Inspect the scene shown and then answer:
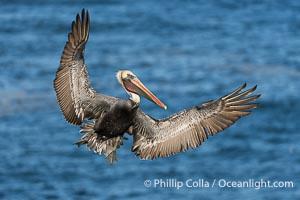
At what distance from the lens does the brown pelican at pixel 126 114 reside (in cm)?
1316

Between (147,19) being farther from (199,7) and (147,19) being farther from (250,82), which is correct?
(250,82)

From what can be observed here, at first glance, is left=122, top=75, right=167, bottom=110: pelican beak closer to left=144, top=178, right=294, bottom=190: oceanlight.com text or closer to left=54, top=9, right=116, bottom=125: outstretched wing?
left=54, top=9, right=116, bottom=125: outstretched wing

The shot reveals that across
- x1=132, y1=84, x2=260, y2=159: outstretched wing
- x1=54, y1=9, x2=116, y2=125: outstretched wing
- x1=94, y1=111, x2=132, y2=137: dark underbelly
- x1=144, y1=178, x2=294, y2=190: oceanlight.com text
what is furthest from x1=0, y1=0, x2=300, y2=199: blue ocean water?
x1=94, y1=111, x2=132, y2=137: dark underbelly

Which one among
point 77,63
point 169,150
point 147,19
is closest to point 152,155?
point 169,150

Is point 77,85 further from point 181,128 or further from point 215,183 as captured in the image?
point 215,183

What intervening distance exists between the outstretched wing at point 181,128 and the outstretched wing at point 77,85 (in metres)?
0.57

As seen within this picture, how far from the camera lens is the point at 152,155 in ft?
44.4

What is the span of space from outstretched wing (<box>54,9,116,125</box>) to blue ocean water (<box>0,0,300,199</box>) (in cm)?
1173

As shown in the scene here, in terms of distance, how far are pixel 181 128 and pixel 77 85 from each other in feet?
4.71

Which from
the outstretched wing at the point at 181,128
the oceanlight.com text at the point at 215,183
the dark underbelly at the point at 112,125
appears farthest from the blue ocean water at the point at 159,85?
the dark underbelly at the point at 112,125

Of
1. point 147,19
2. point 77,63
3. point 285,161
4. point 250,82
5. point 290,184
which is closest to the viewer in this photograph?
point 77,63

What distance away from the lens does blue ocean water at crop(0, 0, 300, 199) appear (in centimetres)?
2594

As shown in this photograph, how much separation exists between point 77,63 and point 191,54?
1959 cm

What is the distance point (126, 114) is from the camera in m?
13.1
